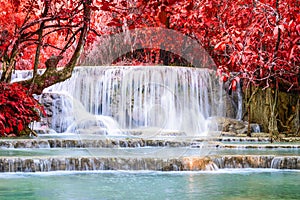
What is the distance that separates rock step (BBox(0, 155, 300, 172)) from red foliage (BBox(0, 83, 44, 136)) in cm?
295

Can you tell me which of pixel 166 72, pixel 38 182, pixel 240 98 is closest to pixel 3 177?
pixel 38 182

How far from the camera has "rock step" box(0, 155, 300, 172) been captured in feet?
21.9

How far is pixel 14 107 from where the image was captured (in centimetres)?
989

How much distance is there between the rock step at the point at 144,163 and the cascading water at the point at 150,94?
266 inches

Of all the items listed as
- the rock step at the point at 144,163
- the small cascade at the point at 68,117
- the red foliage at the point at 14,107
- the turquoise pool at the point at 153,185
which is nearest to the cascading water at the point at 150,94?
the small cascade at the point at 68,117

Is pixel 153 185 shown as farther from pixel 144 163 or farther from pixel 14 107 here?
pixel 14 107

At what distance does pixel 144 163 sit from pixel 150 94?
7.88m

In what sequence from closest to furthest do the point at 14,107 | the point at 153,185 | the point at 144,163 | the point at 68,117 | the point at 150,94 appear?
the point at 153,185 < the point at 144,163 < the point at 14,107 < the point at 68,117 < the point at 150,94

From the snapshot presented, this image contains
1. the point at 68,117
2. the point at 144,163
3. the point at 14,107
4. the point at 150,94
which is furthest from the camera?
the point at 150,94

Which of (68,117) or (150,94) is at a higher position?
(150,94)

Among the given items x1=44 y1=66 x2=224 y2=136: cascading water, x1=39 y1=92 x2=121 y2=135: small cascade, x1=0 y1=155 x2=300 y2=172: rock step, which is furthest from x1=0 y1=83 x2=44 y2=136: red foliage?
x1=44 y1=66 x2=224 y2=136: cascading water

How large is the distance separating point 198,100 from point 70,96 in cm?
333

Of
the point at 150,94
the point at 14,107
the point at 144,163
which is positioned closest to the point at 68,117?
the point at 150,94

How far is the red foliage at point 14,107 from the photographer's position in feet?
31.6
